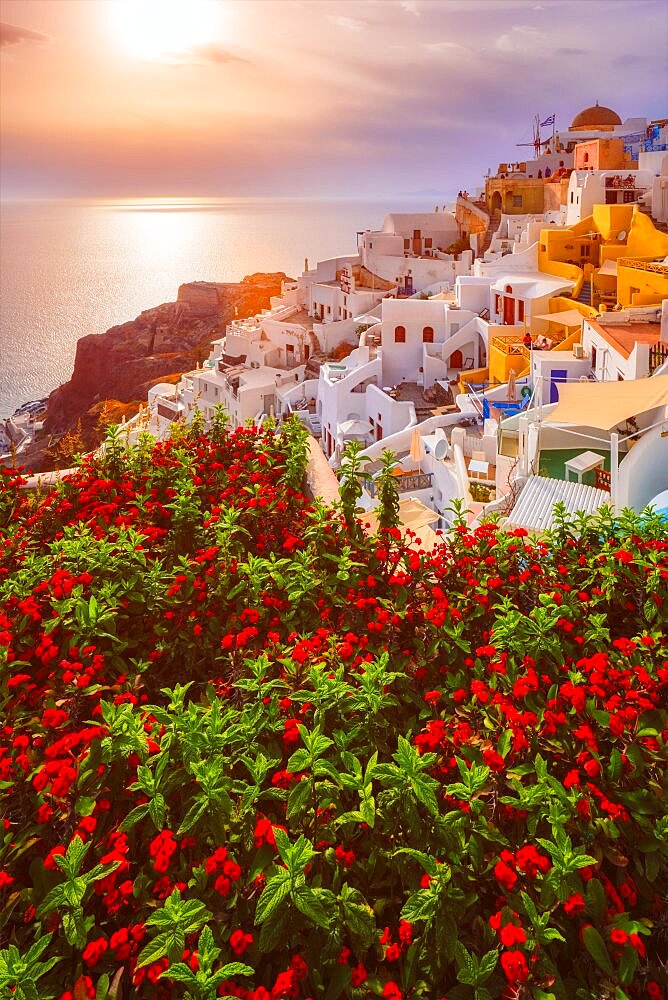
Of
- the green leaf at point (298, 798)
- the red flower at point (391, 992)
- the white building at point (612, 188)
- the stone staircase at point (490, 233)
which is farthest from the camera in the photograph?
the stone staircase at point (490, 233)

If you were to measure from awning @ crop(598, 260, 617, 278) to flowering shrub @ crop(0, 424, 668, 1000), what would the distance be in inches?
1066

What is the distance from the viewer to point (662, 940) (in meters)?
3.13

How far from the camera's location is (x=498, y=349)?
89.9 feet

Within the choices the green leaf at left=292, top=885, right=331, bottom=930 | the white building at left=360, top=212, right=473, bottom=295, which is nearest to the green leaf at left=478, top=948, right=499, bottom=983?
the green leaf at left=292, top=885, right=331, bottom=930

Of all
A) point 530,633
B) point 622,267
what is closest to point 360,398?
point 622,267

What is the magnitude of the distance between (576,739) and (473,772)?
26.0 inches

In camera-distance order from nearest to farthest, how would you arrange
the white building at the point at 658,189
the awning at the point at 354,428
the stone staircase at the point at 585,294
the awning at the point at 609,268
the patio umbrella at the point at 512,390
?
the patio umbrella at the point at 512,390
the awning at the point at 609,268
the awning at the point at 354,428
the stone staircase at the point at 585,294
the white building at the point at 658,189

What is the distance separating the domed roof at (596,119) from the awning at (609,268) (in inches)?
1356

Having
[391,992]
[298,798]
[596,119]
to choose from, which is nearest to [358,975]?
[391,992]

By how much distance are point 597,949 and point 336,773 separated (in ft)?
3.82

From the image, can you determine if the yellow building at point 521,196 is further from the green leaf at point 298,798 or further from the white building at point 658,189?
the green leaf at point 298,798

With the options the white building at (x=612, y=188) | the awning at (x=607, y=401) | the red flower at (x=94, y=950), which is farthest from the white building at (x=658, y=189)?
the red flower at (x=94, y=950)

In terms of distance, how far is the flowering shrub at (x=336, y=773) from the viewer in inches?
110

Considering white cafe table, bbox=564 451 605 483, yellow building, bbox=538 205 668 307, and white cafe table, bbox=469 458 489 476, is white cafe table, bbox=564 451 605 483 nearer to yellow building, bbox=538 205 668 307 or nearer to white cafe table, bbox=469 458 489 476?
Result: white cafe table, bbox=469 458 489 476
